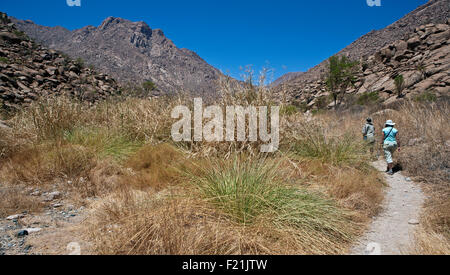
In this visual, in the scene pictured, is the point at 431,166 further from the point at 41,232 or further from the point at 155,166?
the point at 41,232

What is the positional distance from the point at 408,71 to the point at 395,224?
24.0m

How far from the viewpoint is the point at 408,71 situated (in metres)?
20.0

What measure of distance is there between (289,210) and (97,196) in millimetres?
2405

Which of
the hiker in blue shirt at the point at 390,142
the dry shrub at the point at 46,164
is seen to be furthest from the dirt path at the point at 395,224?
the dry shrub at the point at 46,164

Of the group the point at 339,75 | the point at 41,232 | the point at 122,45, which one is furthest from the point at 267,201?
the point at 122,45

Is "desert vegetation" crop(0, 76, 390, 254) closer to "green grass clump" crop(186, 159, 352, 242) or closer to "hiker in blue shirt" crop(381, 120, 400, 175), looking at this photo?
"green grass clump" crop(186, 159, 352, 242)

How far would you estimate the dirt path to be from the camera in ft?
6.39

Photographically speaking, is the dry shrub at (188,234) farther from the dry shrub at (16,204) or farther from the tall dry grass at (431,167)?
the dry shrub at (16,204)

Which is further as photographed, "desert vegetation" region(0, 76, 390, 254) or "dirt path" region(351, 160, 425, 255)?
"dirt path" region(351, 160, 425, 255)

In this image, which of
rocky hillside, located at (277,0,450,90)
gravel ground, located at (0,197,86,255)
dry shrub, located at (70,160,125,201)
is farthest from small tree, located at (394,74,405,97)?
gravel ground, located at (0,197,86,255)

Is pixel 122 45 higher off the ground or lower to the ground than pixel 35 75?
higher

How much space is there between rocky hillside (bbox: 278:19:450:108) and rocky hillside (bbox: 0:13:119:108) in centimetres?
1401
